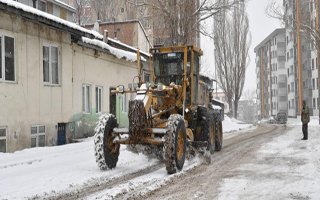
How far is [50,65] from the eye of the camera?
15.7 metres

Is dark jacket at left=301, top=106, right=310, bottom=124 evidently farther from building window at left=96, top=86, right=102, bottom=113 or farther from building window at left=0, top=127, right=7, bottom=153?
building window at left=0, top=127, right=7, bottom=153

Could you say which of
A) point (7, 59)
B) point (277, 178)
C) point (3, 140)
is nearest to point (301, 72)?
point (7, 59)

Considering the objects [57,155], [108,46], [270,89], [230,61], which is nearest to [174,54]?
[57,155]

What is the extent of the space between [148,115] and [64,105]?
22.5 feet

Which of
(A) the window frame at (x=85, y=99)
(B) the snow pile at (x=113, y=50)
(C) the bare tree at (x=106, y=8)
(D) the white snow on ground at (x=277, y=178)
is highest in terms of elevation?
(C) the bare tree at (x=106, y=8)

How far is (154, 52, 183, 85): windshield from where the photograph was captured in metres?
12.5

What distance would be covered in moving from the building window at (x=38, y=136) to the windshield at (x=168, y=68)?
4643mm

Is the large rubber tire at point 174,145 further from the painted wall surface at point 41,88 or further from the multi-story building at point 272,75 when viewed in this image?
the multi-story building at point 272,75

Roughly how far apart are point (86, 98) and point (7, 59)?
5.65 metres

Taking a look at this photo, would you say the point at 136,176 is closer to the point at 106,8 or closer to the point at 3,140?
the point at 3,140

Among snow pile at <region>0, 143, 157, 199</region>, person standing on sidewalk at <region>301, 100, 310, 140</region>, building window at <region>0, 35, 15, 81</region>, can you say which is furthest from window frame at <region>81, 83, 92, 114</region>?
person standing on sidewalk at <region>301, 100, 310, 140</region>

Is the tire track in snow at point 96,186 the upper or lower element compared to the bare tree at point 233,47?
lower

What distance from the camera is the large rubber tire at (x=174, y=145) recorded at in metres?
9.55

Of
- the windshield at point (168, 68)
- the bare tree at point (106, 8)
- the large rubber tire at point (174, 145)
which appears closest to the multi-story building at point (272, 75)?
the bare tree at point (106, 8)
